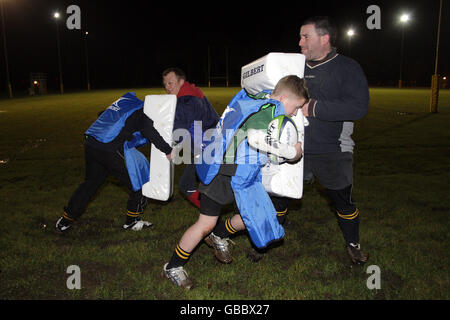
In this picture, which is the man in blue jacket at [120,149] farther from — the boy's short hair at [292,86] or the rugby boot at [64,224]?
the boy's short hair at [292,86]

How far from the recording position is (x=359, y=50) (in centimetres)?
5984

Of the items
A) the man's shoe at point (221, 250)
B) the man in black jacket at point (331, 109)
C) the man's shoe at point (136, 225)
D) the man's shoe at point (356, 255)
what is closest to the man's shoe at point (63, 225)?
the man's shoe at point (136, 225)

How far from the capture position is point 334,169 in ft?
11.1

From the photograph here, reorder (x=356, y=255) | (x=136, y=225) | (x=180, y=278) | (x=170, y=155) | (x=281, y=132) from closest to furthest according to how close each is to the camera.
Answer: (x=281, y=132) → (x=180, y=278) → (x=356, y=255) → (x=170, y=155) → (x=136, y=225)

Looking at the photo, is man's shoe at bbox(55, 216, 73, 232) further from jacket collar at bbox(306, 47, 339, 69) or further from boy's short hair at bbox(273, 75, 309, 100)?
jacket collar at bbox(306, 47, 339, 69)

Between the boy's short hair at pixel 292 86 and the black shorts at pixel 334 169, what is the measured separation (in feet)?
2.54

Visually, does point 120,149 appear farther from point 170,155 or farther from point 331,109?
point 331,109

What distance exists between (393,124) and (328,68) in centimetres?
1208

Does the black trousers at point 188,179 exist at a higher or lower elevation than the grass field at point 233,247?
higher

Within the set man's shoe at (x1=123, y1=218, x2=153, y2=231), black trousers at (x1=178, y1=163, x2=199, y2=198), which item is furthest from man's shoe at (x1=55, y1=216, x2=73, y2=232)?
black trousers at (x1=178, y1=163, x2=199, y2=198)

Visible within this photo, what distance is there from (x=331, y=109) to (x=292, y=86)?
22.4 inches

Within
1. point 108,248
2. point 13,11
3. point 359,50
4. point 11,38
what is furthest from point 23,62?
point 108,248

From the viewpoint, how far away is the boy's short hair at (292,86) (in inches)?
111

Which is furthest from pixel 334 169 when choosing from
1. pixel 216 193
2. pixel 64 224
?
pixel 64 224
